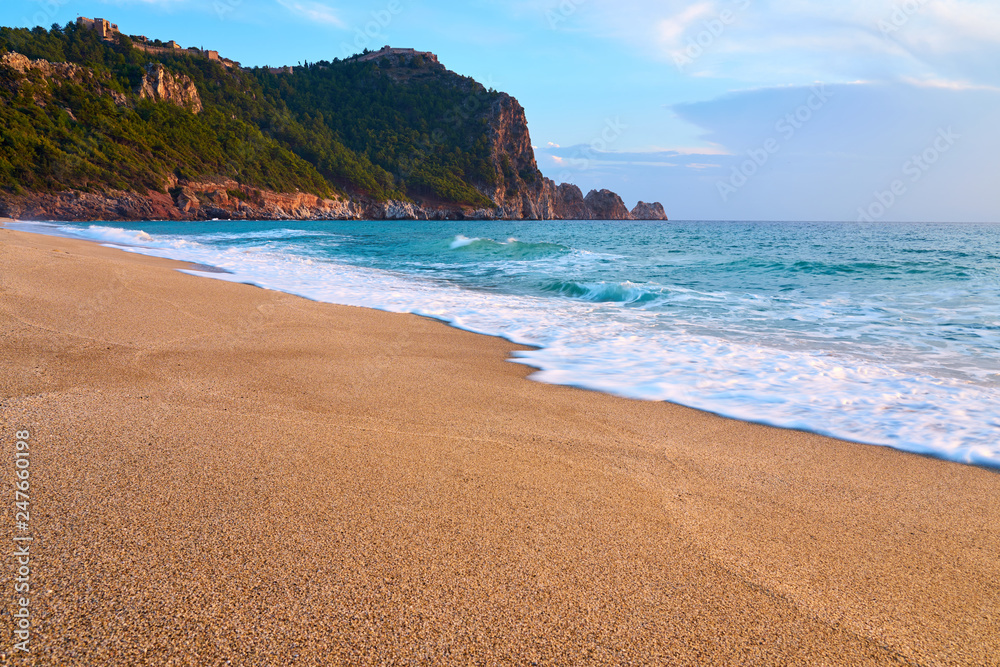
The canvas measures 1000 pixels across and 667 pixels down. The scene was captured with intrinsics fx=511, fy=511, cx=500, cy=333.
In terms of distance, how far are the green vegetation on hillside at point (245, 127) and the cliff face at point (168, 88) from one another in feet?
4.27

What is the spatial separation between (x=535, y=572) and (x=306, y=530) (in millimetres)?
714

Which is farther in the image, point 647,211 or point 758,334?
point 647,211

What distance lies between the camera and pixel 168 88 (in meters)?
72.1

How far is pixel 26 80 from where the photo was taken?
49.8 m

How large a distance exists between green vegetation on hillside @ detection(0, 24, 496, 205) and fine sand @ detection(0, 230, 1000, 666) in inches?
2152

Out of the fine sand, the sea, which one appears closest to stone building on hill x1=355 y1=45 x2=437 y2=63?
the sea

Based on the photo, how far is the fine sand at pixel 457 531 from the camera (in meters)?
1.20

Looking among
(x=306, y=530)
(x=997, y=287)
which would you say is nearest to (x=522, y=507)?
(x=306, y=530)

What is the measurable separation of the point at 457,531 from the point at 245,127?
93.8 meters

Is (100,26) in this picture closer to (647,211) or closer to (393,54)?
(393,54)

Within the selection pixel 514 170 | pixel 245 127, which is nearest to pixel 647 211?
pixel 514 170

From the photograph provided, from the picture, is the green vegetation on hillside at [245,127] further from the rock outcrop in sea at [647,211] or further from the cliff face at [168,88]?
the rock outcrop in sea at [647,211]

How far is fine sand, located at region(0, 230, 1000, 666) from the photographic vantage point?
1.20 metres

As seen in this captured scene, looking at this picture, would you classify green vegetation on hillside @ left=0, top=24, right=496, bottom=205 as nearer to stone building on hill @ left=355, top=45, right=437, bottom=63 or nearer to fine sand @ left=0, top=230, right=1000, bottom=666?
stone building on hill @ left=355, top=45, right=437, bottom=63
